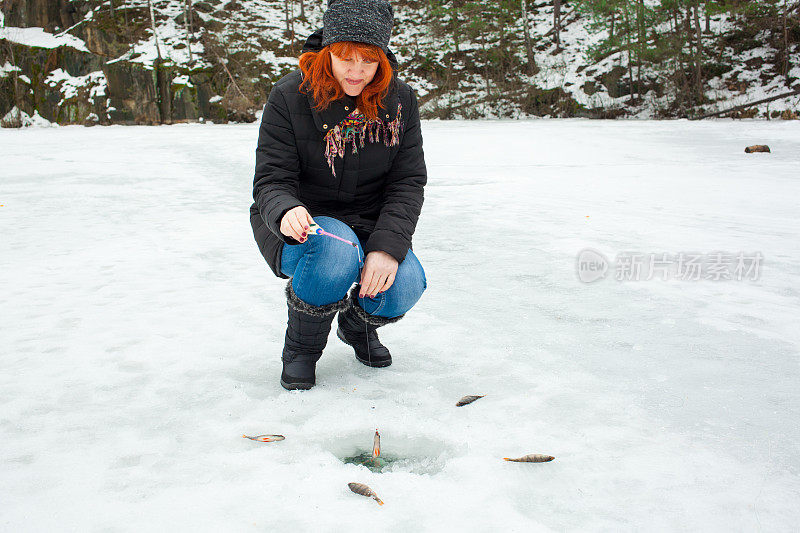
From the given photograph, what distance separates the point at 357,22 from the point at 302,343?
1.00 meters

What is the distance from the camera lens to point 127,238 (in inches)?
163

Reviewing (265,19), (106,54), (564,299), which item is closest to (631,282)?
(564,299)

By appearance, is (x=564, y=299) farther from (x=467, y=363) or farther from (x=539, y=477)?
(x=539, y=477)

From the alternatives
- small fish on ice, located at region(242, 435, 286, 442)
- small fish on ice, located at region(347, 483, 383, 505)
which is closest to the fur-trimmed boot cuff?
small fish on ice, located at region(242, 435, 286, 442)

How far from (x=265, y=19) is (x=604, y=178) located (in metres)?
32.0

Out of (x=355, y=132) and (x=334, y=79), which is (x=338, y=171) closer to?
(x=355, y=132)

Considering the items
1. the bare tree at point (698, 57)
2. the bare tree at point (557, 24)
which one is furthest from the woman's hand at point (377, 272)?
the bare tree at point (557, 24)

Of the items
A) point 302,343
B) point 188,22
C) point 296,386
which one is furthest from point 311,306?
point 188,22

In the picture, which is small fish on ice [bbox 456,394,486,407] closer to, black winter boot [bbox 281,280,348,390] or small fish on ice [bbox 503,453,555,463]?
small fish on ice [bbox 503,453,555,463]

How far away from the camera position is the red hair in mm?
1779

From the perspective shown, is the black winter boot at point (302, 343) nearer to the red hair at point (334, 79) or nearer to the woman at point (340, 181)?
the woman at point (340, 181)

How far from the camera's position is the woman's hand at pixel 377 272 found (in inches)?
69.1

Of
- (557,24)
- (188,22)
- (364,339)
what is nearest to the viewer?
(364,339)

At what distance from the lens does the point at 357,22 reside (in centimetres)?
171
